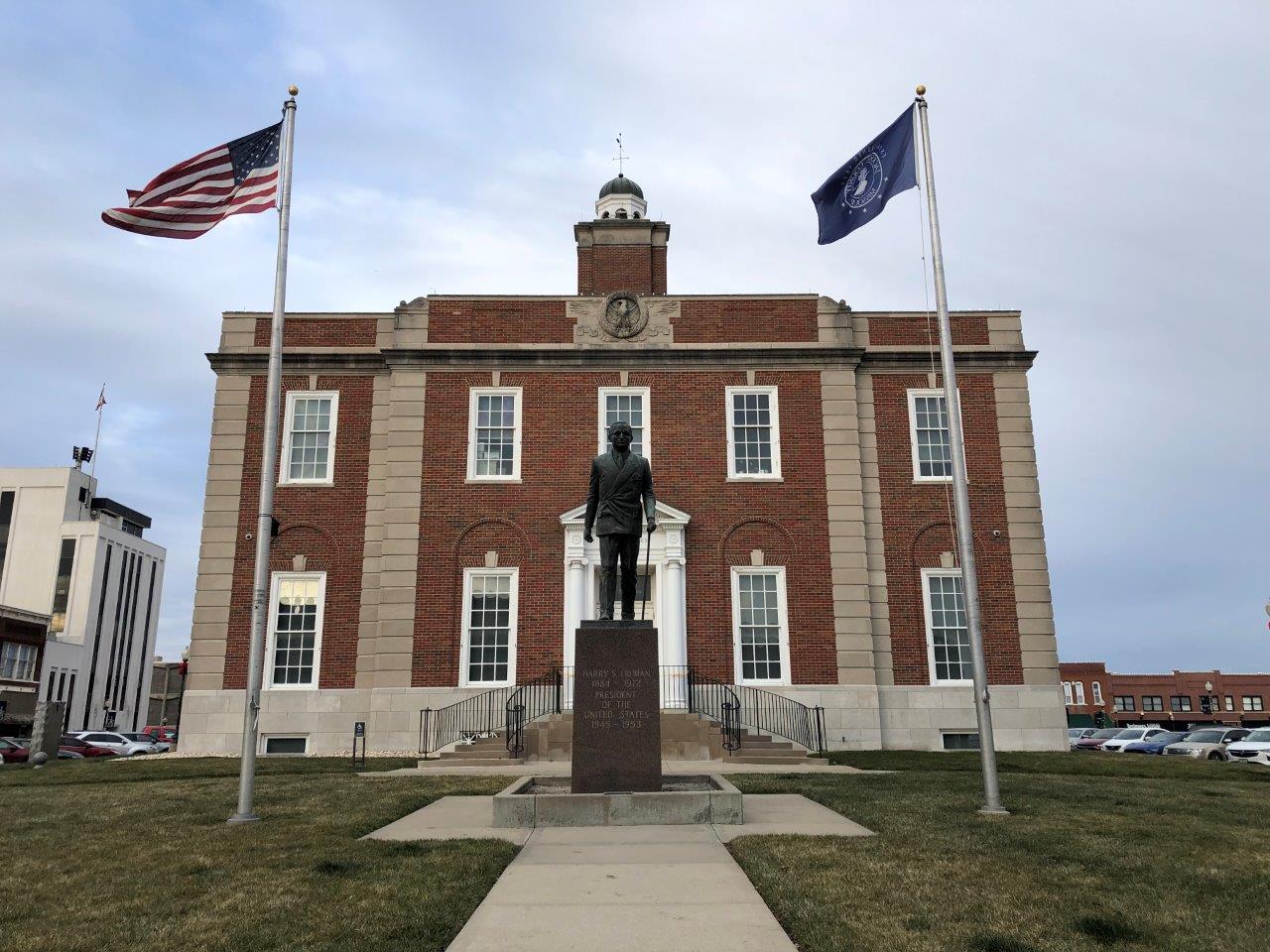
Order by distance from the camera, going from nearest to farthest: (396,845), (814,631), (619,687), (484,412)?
(396,845), (619,687), (814,631), (484,412)

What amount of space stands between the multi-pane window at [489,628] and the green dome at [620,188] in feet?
51.5

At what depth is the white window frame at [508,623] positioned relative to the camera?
72.2ft

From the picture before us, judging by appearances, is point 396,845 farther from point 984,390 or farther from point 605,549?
point 984,390

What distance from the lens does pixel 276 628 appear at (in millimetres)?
22766

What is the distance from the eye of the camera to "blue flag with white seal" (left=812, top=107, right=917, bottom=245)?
13.3 metres

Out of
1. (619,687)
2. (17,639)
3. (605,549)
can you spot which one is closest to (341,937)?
(619,687)

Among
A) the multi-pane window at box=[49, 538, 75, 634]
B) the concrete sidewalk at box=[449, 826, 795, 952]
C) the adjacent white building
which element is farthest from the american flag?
the multi-pane window at box=[49, 538, 75, 634]

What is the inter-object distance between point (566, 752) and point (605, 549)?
9049 mm

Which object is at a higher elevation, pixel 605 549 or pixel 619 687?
pixel 605 549

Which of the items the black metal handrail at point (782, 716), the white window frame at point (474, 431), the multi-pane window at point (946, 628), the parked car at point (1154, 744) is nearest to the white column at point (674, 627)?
the black metal handrail at point (782, 716)

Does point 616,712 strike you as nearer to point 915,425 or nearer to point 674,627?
point 674,627

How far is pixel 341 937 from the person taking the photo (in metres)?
5.69

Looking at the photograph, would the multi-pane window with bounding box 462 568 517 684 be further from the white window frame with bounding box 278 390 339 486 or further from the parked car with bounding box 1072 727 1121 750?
the parked car with bounding box 1072 727 1121 750

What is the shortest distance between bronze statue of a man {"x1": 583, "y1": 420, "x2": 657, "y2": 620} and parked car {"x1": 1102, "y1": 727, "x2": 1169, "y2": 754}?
28.0 meters
